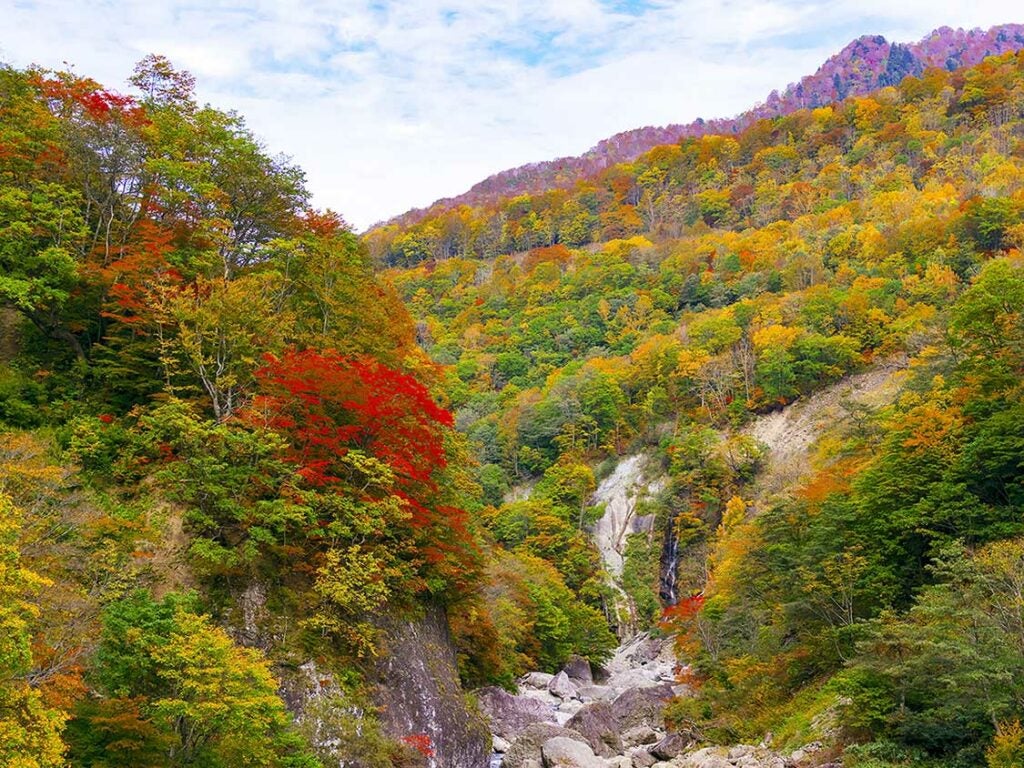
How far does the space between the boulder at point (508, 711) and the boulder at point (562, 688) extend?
187 inches

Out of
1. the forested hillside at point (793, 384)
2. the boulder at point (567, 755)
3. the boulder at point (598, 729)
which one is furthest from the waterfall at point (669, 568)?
the boulder at point (567, 755)

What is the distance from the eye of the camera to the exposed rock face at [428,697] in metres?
17.0

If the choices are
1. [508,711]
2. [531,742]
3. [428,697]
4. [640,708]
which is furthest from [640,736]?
[428,697]

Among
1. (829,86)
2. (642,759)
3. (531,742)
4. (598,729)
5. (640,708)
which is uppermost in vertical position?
(829,86)

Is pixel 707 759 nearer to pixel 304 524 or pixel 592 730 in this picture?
pixel 592 730

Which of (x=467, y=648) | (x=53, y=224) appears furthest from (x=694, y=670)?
(x=53, y=224)

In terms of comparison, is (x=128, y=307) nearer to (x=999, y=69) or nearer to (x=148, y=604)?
(x=148, y=604)

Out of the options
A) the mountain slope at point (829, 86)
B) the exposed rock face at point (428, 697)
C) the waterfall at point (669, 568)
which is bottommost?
the waterfall at point (669, 568)

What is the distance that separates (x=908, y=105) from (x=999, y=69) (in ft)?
38.6

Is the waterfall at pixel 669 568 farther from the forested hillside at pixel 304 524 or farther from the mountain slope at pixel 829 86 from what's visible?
the mountain slope at pixel 829 86

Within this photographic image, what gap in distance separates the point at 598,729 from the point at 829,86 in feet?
670

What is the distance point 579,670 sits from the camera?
138 ft

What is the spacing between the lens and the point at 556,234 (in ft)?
427

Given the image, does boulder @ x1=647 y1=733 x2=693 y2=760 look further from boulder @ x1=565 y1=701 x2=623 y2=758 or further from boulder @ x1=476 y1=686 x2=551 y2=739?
boulder @ x1=476 y1=686 x2=551 y2=739
